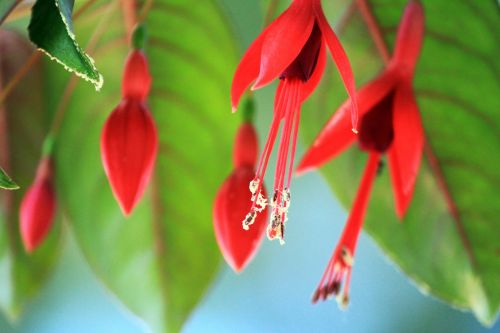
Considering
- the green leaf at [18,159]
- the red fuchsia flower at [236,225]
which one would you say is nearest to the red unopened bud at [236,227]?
the red fuchsia flower at [236,225]

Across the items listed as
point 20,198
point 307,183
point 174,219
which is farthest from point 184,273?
point 307,183

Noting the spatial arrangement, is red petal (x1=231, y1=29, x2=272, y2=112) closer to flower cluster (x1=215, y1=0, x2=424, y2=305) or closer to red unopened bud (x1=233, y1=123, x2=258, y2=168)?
flower cluster (x1=215, y1=0, x2=424, y2=305)

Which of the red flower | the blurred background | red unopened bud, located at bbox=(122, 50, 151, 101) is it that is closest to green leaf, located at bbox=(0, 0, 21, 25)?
red unopened bud, located at bbox=(122, 50, 151, 101)

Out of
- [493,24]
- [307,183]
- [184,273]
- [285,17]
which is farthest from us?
[307,183]

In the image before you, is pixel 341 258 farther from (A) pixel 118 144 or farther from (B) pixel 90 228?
(B) pixel 90 228

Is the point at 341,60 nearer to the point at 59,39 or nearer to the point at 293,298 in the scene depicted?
the point at 59,39

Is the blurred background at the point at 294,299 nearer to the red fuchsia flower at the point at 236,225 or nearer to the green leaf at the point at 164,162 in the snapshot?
the green leaf at the point at 164,162

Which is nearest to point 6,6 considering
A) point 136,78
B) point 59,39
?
point 59,39

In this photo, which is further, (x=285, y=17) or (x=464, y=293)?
(x=464, y=293)
